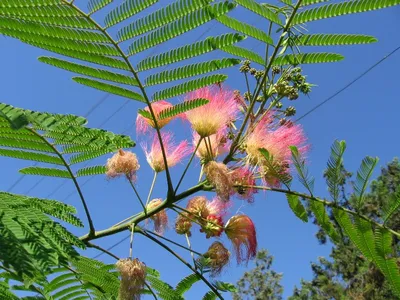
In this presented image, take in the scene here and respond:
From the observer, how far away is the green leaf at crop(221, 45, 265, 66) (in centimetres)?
180

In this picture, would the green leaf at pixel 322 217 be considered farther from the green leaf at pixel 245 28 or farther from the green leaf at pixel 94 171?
the green leaf at pixel 94 171

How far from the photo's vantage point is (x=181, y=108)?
1.82 metres

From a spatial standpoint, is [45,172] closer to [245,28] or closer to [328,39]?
[245,28]

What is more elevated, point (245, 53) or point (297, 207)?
point (245, 53)

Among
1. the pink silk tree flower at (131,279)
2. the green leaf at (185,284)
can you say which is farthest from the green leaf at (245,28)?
the green leaf at (185,284)

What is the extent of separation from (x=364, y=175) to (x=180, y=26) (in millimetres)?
791

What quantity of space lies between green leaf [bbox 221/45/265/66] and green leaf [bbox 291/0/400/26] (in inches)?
6.8

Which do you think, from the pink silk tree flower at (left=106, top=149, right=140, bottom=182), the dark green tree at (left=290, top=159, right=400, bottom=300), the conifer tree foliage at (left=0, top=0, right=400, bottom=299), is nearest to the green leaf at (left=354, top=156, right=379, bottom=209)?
the conifer tree foliage at (left=0, top=0, right=400, bottom=299)

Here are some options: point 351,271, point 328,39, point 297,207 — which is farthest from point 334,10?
point 351,271

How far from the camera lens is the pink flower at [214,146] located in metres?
1.99

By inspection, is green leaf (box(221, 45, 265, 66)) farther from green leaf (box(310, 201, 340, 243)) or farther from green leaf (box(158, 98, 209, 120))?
green leaf (box(310, 201, 340, 243))

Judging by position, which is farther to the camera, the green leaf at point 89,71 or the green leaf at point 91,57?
the green leaf at point 89,71

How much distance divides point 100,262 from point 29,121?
3.41ft

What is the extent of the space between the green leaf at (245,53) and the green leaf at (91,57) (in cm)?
35
